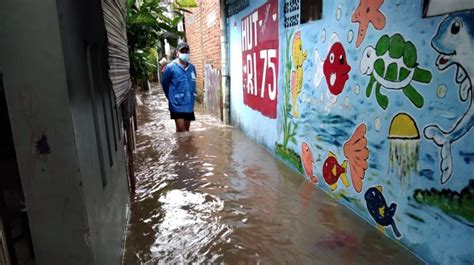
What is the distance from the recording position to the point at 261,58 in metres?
5.57

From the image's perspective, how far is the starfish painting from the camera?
273cm

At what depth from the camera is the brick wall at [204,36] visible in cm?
852

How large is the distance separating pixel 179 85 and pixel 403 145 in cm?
485

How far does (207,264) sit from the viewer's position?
2596 mm

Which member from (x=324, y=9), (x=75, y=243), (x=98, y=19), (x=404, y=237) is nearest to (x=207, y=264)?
(x=75, y=243)

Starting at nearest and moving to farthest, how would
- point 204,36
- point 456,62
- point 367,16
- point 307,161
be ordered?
point 456,62 → point 367,16 → point 307,161 → point 204,36

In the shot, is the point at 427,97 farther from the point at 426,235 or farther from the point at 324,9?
the point at 324,9

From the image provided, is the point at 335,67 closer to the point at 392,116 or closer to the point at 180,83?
the point at 392,116

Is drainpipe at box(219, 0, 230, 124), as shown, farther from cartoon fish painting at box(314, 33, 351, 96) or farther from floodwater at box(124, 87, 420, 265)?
cartoon fish painting at box(314, 33, 351, 96)

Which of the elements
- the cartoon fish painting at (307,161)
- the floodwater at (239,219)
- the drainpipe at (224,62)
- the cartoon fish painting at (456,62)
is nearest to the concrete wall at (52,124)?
the floodwater at (239,219)

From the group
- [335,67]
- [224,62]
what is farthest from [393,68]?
[224,62]

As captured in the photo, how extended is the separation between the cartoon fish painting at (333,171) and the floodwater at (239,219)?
19 centimetres

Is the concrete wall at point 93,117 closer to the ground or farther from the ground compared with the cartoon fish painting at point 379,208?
farther from the ground

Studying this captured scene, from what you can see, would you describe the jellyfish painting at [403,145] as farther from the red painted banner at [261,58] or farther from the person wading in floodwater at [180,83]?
the person wading in floodwater at [180,83]
